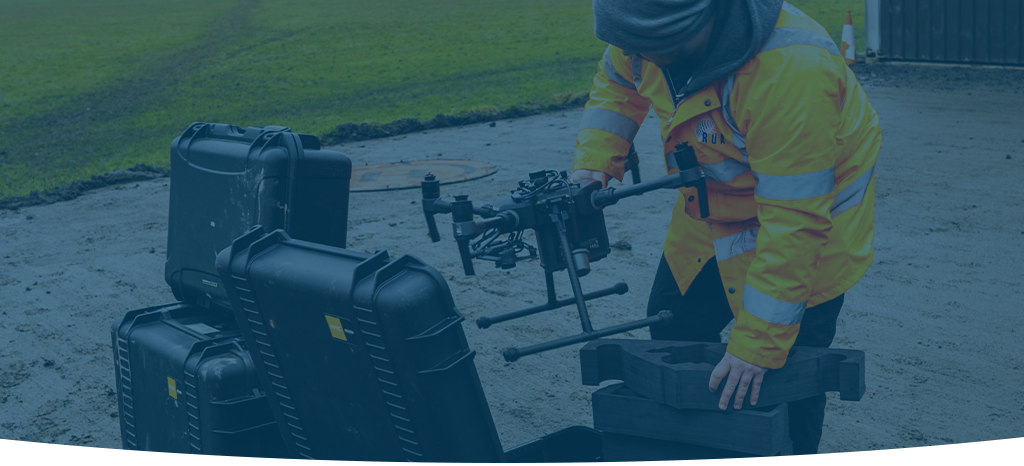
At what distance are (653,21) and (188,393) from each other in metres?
1.92

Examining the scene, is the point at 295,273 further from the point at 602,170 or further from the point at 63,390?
the point at 63,390

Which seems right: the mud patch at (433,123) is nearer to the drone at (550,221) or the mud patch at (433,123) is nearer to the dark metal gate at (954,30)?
the dark metal gate at (954,30)

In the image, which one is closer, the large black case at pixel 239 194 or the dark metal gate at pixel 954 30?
the large black case at pixel 239 194

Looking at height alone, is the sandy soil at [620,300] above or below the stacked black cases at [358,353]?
below

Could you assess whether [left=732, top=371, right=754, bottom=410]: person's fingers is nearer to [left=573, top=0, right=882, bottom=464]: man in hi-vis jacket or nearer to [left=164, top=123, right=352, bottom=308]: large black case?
[left=573, top=0, right=882, bottom=464]: man in hi-vis jacket

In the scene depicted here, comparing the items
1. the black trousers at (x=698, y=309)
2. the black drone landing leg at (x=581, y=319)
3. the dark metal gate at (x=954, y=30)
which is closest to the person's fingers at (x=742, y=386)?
the black drone landing leg at (x=581, y=319)

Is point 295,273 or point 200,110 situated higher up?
point 295,273

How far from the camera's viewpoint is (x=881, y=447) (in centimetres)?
377

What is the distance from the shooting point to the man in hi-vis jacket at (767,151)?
95.3 inches

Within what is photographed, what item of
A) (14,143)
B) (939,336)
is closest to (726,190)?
(939,336)

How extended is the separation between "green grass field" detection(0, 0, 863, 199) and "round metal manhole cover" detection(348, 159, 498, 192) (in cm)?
300

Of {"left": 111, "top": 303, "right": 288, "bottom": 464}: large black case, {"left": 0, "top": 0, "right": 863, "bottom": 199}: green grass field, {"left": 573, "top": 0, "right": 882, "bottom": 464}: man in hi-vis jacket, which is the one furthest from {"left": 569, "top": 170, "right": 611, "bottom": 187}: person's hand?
{"left": 0, "top": 0, "right": 863, "bottom": 199}: green grass field

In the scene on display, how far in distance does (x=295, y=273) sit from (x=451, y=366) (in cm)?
55

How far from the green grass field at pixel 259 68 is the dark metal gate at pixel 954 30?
5513mm
